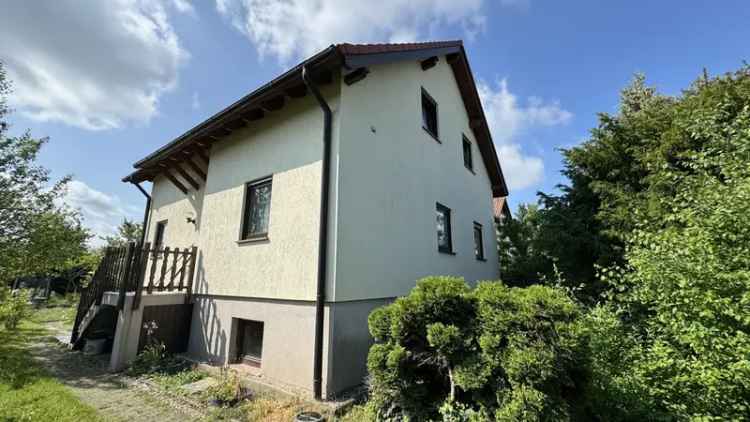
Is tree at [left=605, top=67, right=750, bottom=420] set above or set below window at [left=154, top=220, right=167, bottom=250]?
below

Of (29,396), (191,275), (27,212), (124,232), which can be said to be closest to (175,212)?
(191,275)

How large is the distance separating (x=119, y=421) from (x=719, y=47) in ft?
50.7

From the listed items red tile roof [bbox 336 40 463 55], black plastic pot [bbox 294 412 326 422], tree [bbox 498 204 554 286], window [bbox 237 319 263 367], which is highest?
red tile roof [bbox 336 40 463 55]

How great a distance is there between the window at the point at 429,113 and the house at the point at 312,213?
0.08 metres

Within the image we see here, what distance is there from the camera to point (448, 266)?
875cm

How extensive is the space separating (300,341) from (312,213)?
2.17 metres

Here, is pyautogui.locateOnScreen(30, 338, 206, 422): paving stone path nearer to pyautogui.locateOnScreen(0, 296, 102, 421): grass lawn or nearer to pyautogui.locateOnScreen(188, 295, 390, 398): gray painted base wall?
pyautogui.locateOnScreen(0, 296, 102, 421): grass lawn

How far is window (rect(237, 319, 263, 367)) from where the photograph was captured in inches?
229

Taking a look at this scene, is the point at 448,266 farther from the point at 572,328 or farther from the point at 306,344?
the point at 572,328

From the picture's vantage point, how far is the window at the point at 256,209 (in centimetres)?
630

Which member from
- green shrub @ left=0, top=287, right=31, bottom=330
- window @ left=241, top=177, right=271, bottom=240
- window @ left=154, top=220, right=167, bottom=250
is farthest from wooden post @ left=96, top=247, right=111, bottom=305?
window @ left=241, top=177, right=271, bottom=240

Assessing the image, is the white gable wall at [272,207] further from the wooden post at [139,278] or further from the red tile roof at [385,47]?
the wooden post at [139,278]

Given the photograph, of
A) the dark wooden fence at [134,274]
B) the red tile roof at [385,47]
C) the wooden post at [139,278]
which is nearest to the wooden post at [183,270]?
the dark wooden fence at [134,274]

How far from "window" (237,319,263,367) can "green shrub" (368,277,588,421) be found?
10.7 feet
